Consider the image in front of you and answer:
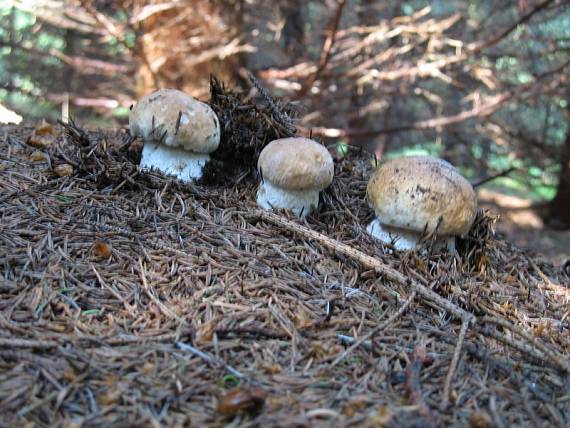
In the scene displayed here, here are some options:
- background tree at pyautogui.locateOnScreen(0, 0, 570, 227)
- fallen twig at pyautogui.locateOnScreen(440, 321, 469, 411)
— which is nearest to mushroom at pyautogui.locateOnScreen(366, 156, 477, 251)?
fallen twig at pyautogui.locateOnScreen(440, 321, 469, 411)

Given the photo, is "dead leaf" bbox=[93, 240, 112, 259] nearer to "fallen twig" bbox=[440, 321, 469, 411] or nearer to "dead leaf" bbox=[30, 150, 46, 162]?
"dead leaf" bbox=[30, 150, 46, 162]

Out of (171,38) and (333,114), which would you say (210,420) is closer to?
(171,38)

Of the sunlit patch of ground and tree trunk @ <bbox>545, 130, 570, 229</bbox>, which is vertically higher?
tree trunk @ <bbox>545, 130, 570, 229</bbox>

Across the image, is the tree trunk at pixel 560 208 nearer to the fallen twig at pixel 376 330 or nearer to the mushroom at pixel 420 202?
the mushroom at pixel 420 202

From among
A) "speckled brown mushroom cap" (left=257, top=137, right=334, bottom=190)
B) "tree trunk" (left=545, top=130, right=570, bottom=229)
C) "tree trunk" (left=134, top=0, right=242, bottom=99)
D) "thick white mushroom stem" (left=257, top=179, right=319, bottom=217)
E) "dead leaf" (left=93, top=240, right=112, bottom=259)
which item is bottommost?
"tree trunk" (left=545, top=130, right=570, bottom=229)

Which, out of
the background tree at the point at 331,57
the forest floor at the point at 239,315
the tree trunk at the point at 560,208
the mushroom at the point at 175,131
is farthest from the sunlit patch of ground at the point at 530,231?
the mushroom at the point at 175,131

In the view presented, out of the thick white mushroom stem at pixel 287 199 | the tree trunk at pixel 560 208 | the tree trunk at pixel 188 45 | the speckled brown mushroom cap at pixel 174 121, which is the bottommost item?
the tree trunk at pixel 560 208
